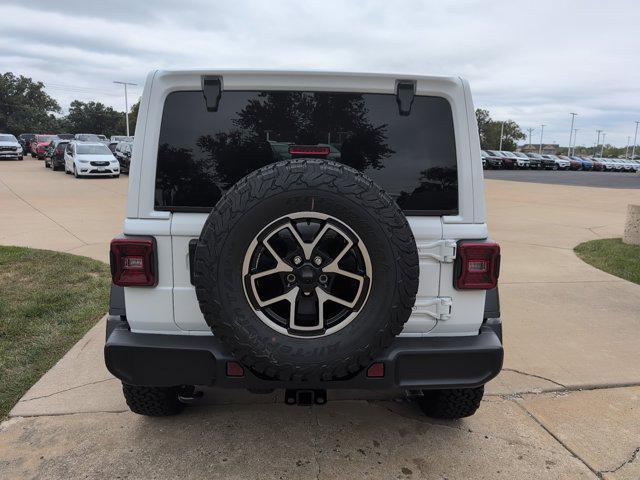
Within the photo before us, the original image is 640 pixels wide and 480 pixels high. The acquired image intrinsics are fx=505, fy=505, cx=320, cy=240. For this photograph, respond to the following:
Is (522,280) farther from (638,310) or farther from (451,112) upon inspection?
(451,112)

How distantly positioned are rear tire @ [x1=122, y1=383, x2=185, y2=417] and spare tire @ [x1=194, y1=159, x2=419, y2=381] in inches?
38.6

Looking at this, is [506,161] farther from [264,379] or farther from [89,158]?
[264,379]

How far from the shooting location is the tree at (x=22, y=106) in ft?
241

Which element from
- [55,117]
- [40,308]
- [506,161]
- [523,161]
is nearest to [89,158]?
[40,308]

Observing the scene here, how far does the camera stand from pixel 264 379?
95.0 inches

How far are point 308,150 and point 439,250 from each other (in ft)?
2.66

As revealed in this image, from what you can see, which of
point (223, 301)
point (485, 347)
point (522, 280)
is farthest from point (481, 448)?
point (522, 280)

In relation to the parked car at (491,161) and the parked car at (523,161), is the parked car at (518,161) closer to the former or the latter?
the parked car at (523,161)

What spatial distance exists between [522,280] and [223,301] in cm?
511

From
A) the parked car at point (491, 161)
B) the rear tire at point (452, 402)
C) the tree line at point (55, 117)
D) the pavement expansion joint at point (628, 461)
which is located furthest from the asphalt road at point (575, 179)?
the tree line at point (55, 117)

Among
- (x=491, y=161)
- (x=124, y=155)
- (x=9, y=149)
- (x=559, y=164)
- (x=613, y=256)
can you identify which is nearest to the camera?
(x=613, y=256)

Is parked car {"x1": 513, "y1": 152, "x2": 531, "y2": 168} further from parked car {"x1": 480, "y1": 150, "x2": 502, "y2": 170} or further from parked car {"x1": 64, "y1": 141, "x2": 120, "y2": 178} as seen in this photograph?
parked car {"x1": 64, "y1": 141, "x2": 120, "y2": 178}

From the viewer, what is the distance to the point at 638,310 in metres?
5.22

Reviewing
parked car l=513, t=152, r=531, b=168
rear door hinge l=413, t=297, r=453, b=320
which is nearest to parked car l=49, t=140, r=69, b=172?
rear door hinge l=413, t=297, r=453, b=320
